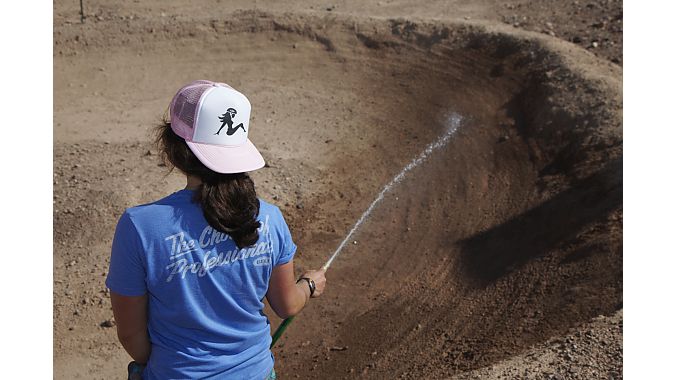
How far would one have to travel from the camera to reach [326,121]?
454 inches

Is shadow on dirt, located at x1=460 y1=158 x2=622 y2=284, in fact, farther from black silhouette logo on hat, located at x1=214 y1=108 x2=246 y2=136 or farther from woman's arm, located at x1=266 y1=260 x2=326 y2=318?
black silhouette logo on hat, located at x1=214 y1=108 x2=246 y2=136

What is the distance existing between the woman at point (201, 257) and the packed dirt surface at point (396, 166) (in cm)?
323

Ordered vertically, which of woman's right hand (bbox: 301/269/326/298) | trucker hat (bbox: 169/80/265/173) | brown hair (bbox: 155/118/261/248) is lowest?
woman's right hand (bbox: 301/269/326/298)

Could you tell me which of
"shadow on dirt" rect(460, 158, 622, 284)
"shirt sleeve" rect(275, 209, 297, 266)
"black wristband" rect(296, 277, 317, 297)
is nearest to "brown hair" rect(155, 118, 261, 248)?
"shirt sleeve" rect(275, 209, 297, 266)

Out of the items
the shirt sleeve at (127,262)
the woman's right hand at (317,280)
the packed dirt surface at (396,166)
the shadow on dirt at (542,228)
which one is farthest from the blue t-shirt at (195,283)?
the shadow on dirt at (542,228)

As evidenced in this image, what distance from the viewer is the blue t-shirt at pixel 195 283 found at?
279cm

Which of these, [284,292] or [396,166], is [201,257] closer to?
[284,292]

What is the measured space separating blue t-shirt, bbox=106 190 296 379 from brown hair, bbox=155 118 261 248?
43 millimetres

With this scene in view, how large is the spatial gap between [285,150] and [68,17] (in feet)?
22.3

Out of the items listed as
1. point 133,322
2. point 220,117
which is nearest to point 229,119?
point 220,117

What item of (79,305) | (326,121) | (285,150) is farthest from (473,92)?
(79,305)

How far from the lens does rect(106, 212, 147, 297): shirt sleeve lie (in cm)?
276

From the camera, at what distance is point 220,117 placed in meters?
2.92

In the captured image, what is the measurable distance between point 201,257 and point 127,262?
0.28m
